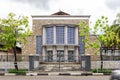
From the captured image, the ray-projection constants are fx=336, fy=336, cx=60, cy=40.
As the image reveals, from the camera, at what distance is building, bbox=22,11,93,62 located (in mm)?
57219

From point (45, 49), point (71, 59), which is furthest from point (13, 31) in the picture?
point (45, 49)

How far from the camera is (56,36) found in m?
57.4

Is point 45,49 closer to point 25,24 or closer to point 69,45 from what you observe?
point 69,45

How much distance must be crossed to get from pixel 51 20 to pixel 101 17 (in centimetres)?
2080

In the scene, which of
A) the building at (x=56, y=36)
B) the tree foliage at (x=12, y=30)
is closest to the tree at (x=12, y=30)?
the tree foliage at (x=12, y=30)

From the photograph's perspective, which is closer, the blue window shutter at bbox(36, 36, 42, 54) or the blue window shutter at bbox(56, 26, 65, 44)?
the blue window shutter at bbox(56, 26, 65, 44)

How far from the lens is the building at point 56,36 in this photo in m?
57.2

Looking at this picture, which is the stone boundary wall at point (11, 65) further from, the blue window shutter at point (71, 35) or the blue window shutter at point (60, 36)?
the blue window shutter at point (71, 35)

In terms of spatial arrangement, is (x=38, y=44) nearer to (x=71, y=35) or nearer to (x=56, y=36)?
(x=56, y=36)

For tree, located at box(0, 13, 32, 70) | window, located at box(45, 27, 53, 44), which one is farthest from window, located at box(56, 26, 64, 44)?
tree, located at box(0, 13, 32, 70)

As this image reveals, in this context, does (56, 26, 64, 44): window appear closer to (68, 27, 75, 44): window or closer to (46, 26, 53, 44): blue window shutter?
(46, 26, 53, 44): blue window shutter

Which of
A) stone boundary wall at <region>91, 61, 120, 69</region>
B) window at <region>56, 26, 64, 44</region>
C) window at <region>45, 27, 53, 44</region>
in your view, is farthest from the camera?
window at <region>45, 27, 53, 44</region>

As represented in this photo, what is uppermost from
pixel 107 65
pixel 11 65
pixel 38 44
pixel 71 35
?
pixel 71 35

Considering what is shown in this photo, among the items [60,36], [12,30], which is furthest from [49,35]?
[12,30]
